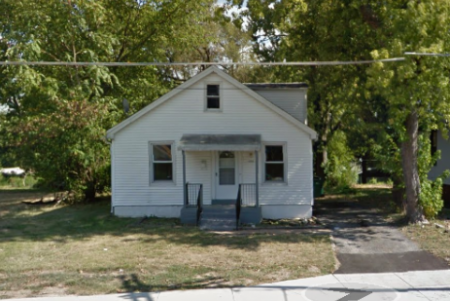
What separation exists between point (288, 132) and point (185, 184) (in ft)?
13.6

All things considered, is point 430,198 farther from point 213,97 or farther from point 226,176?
point 213,97

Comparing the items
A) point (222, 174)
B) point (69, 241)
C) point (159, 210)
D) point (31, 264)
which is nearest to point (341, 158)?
point (222, 174)

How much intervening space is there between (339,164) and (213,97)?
41.8 ft

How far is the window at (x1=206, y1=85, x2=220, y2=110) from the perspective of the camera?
17.6m

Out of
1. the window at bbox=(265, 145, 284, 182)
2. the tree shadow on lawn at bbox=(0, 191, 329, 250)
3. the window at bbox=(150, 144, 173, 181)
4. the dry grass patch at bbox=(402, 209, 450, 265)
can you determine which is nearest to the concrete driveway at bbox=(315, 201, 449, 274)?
the dry grass patch at bbox=(402, 209, 450, 265)

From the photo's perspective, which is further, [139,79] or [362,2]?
[139,79]

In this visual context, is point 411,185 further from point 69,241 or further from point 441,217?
point 69,241

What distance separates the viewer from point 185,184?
16641 mm

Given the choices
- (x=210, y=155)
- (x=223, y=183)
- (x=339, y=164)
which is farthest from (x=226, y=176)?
(x=339, y=164)

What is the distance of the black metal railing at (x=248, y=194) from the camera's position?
17.4 m

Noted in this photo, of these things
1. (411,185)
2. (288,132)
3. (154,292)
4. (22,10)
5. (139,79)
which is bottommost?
(154,292)

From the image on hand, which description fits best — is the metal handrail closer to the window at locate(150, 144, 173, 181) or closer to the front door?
the front door

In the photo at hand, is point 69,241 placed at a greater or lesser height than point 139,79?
lesser

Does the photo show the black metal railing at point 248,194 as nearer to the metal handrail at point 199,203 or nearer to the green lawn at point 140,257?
the metal handrail at point 199,203
